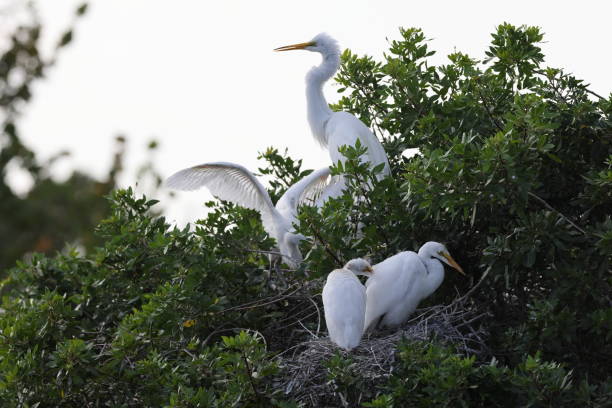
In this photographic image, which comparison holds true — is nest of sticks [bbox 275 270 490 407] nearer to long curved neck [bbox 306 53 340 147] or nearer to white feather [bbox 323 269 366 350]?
Answer: white feather [bbox 323 269 366 350]

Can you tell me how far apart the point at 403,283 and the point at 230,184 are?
156 cm

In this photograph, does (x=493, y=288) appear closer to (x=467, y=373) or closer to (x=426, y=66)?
(x=467, y=373)

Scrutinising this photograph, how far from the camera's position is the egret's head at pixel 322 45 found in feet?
21.4

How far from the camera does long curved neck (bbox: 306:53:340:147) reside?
6.54 meters

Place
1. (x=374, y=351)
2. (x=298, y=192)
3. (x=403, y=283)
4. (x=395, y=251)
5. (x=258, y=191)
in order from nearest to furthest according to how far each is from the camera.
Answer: (x=374, y=351)
(x=403, y=283)
(x=395, y=251)
(x=258, y=191)
(x=298, y=192)

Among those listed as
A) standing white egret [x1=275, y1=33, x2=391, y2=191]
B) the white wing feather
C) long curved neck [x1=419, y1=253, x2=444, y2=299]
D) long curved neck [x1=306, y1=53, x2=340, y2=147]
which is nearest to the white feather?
the white wing feather

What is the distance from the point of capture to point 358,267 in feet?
A: 15.3

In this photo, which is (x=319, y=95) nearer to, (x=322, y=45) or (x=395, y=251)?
(x=322, y=45)

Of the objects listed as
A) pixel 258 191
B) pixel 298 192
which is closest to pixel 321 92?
pixel 298 192

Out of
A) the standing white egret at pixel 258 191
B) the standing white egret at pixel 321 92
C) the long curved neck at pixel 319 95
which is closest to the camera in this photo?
the standing white egret at pixel 258 191

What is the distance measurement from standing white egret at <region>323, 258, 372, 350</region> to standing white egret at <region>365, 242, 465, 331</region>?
0.20m

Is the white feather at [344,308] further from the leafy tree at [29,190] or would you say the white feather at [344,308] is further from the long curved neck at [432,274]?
the leafy tree at [29,190]

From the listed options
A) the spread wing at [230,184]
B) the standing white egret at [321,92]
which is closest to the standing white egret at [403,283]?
the spread wing at [230,184]

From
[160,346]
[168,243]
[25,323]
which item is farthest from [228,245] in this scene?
[25,323]
